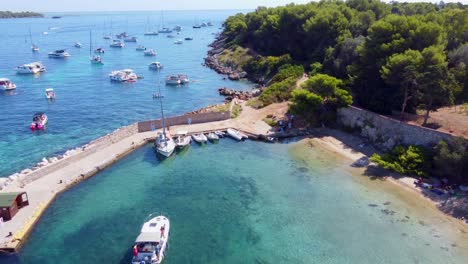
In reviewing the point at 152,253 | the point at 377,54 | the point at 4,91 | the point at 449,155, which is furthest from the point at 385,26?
the point at 4,91

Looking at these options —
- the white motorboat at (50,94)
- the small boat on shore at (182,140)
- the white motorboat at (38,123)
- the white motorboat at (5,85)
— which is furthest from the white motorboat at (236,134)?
the white motorboat at (5,85)

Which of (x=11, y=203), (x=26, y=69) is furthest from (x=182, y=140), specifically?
(x=26, y=69)

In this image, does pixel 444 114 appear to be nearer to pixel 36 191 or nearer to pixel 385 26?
pixel 385 26

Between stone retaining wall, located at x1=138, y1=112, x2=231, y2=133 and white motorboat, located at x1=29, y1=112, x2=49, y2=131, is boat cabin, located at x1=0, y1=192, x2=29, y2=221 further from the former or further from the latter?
white motorboat, located at x1=29, y1=112, x2=49, y2=131

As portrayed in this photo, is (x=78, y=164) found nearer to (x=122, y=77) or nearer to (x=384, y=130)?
(x=384, y=130)

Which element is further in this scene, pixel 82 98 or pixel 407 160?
pixel 82 98

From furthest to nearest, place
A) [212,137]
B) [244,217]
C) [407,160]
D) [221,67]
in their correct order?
[221,67] → [212,137] → [407,160] → [244,217]

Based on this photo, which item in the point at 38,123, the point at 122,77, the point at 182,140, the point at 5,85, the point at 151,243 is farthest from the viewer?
the point at 122,77
